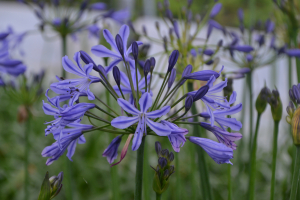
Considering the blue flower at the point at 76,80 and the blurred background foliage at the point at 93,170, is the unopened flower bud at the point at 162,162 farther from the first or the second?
the blurred background foliage at the point at 93,170

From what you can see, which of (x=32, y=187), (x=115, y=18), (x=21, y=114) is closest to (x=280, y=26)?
(x=115, y=18)

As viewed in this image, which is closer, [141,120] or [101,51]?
[141,120]

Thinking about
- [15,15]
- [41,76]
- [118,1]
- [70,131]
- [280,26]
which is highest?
[15,15]

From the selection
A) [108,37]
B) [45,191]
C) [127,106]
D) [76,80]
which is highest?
[108,37]

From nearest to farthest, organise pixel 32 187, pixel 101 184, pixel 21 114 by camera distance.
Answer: pixel 21 114
pixel 32 187
pixel 101 184

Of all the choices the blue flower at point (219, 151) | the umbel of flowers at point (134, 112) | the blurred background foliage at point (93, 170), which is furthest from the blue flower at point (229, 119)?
the blurred background foliage at point (93, 170)

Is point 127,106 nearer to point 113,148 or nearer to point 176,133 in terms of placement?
point 176,133

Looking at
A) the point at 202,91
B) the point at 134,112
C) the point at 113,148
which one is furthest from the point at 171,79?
the point at 113,148

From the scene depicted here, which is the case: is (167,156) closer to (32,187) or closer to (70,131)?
(70,131)
